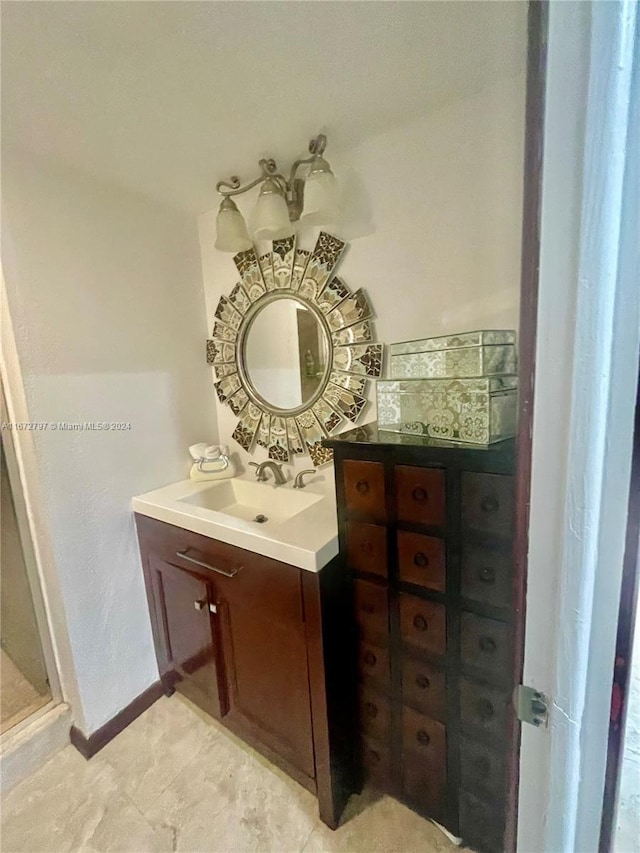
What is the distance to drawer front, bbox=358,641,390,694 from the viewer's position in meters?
1.06

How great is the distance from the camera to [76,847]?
113 centimetres

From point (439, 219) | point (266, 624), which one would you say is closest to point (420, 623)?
point (266, 624)

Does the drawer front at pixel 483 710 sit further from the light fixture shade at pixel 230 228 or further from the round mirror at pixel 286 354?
the light fixture shade at pixel 230 228

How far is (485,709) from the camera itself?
920 mm

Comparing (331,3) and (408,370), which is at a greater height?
(331,3)

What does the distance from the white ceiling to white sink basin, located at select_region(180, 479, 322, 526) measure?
1.13m

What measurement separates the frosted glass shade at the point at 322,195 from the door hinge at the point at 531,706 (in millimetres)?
1173

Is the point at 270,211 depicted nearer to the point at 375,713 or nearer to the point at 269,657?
the point at 269,657

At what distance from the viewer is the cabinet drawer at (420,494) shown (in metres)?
0.89

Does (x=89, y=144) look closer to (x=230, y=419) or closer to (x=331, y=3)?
(x=331, y=3)

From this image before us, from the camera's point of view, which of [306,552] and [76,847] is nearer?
[306,552]

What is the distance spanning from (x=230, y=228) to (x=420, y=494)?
41.8 inches

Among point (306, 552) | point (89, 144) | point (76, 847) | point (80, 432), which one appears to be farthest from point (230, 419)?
point (76, 847)

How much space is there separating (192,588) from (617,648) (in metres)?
1.21
